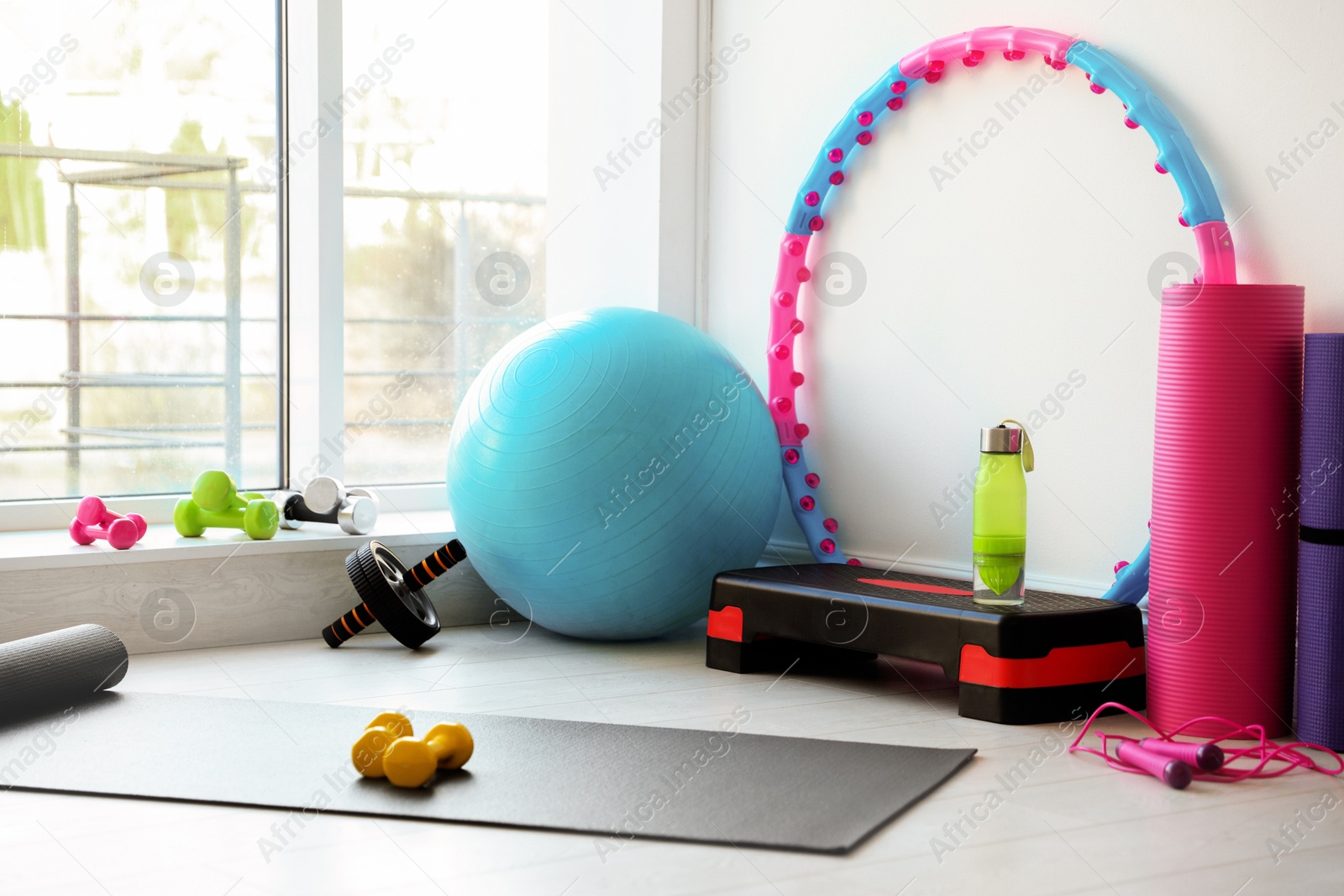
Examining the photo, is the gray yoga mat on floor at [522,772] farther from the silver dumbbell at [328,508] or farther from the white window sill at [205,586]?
the silver dumbbell at [328,508]

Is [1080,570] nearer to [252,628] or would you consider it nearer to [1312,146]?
[1312,146]

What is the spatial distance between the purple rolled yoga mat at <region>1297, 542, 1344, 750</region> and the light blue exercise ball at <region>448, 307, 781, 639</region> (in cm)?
112

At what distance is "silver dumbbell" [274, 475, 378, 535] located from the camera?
302cm

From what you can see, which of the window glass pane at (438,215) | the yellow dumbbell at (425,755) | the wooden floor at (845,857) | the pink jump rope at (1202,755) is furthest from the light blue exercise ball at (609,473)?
the window glass pane at (438,215)

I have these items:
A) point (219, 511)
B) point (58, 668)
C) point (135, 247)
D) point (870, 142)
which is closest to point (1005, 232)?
point (870, 142)

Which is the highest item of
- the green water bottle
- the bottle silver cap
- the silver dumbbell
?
the bottle silver cap

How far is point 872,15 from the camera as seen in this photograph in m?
3.00

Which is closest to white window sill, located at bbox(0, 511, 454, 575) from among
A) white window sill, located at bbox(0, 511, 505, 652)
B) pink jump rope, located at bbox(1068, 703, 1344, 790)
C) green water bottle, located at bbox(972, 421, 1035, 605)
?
white window sill, located at bbox(0, 511, 505, 652)

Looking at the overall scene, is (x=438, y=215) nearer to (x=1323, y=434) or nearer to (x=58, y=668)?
(x=58, y=668)

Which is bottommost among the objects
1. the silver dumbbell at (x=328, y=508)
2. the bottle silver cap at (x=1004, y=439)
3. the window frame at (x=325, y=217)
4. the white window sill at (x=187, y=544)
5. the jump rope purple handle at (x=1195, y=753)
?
the jump rope purple handle at (x=1195, y=753)

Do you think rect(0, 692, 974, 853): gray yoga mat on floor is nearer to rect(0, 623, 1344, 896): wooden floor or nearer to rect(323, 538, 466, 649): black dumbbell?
rect(0, 623, 1344, 896): wooden floor

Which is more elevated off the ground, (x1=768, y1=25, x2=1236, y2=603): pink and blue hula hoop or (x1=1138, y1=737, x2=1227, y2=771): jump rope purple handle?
(x1=768, y1=25, x2=1236, y2=603): pink and blue hula hoop

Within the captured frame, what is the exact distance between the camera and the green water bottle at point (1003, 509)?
7.47ft

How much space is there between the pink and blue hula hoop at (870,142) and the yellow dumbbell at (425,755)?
1.28 m
